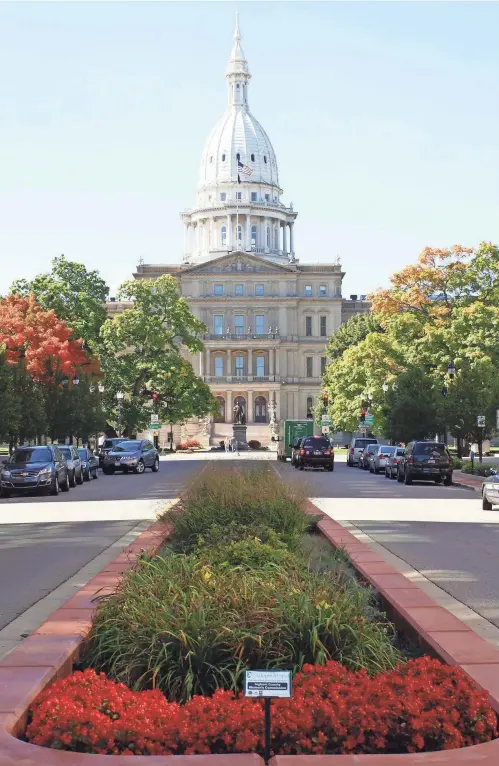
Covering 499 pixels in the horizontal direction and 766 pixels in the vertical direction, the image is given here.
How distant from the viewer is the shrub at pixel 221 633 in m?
7.87


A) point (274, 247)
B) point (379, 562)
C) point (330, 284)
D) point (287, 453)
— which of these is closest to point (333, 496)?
point (379, 562)

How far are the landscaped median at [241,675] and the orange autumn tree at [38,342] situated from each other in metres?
50.6

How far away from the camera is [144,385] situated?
86.4m

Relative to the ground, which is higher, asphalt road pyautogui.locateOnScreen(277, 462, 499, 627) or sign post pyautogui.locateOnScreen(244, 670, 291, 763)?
sign post pyautogui.locateOnScreen(244, 670, 291, 763)

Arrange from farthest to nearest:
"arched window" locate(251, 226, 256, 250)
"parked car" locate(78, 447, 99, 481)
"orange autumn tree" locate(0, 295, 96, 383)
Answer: "arched window" locate(251, 226, 256, 250) < "orange autumn tree" locate(0, 295, 96, 383) < "parked car" locate(78, 447, 99, 481)

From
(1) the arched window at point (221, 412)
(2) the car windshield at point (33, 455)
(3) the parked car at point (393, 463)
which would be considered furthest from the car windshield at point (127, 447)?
(1) the arched window at point (221, 412)

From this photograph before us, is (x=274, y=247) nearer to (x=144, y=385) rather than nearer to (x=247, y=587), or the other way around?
(x=144, y=385)

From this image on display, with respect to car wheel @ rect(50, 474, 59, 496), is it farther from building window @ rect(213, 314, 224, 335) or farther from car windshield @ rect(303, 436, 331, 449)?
building window @ rect(213, 314, 224, 335)

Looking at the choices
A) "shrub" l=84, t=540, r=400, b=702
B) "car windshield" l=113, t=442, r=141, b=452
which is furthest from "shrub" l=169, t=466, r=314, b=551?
"car windshield" l=113, t=442, r=141, b=452

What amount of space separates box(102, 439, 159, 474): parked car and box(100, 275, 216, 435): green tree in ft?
79.7

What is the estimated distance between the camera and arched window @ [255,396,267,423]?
154 metres

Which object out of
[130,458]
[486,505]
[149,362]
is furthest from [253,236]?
[486,505]

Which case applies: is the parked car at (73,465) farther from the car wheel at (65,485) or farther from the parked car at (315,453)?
the parked car at (315,453)

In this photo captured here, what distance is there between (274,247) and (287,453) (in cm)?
10288
